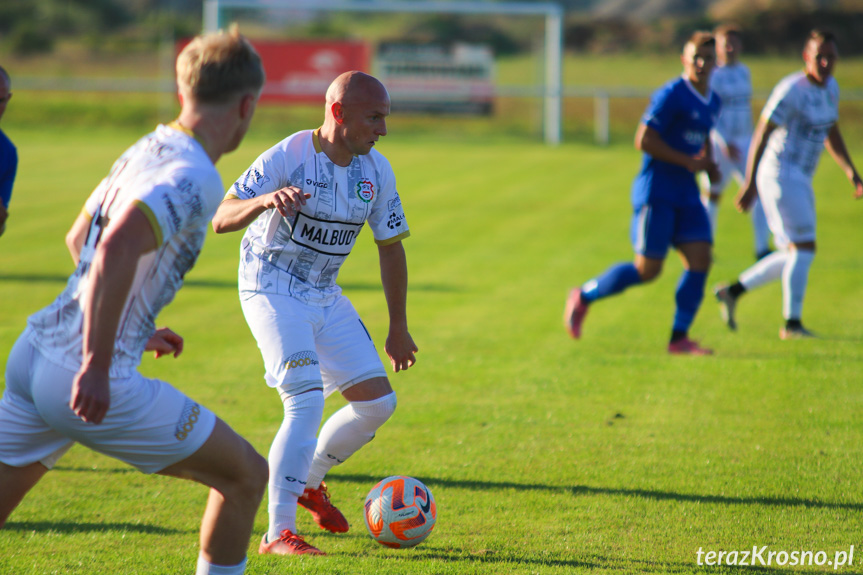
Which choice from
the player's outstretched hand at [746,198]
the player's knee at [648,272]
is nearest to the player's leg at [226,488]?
the player's knee at [648,272]

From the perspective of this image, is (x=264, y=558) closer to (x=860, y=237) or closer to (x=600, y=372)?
(x=600, y=372)

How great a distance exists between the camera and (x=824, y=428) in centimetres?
565

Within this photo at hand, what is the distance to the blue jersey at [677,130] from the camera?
23.9 ft

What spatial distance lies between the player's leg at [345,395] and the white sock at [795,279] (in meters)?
5.10

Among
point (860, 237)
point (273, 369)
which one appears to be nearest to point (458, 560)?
point (273, 369)

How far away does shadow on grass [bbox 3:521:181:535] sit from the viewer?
4.18 meters

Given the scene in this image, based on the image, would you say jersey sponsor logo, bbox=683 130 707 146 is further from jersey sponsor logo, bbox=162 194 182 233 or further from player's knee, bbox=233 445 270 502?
jersey sponsor logo, bbox=162 194 182 233

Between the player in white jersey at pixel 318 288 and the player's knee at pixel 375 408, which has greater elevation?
the player in white jersey at pixel 318 288

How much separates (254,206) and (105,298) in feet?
3.90

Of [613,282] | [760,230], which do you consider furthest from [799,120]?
[760,230]

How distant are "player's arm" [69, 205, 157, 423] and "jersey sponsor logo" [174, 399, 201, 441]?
28cm

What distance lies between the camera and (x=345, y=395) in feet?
13.7

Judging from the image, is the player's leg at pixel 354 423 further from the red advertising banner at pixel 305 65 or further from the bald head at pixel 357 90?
the red advertising banner at pixel 305 65

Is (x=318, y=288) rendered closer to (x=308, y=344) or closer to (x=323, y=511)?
(x=308, y=344)
